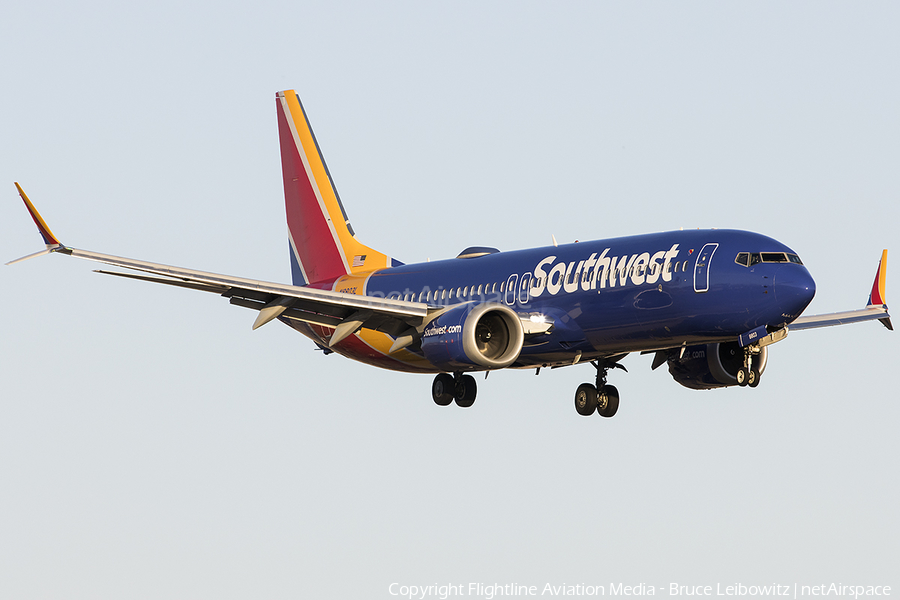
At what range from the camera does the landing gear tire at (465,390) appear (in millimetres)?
48156

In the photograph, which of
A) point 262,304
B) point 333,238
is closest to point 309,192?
point 333,238

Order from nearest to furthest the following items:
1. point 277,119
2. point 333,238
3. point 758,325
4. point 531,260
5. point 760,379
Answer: point 758,325
point 760,379
point 531,260
point 333,238
point 277,119

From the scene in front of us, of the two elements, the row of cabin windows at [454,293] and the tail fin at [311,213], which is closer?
the row of cabin windows at [454,293]

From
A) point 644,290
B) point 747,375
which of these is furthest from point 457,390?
point 747,375

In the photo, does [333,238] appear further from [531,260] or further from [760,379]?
[760,379]

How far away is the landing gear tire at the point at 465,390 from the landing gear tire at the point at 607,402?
441cm

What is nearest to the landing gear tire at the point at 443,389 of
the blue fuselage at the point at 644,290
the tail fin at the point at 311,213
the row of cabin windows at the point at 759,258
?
the blue fuselage at the point at 644,290

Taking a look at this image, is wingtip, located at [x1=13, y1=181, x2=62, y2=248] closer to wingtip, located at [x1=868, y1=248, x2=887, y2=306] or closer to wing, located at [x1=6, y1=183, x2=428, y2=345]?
wing, located at [x1=6, y1=183, x2=428, y2=345]

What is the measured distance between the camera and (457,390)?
48.2 m

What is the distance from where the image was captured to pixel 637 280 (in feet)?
132

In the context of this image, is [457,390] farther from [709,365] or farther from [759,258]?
[759,258]

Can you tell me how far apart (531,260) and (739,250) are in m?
8.11

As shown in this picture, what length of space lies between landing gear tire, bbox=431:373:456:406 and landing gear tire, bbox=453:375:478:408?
175mm

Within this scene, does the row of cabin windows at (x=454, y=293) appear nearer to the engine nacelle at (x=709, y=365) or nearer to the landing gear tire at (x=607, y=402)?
the landing gear tire at (x=607, y=402)
